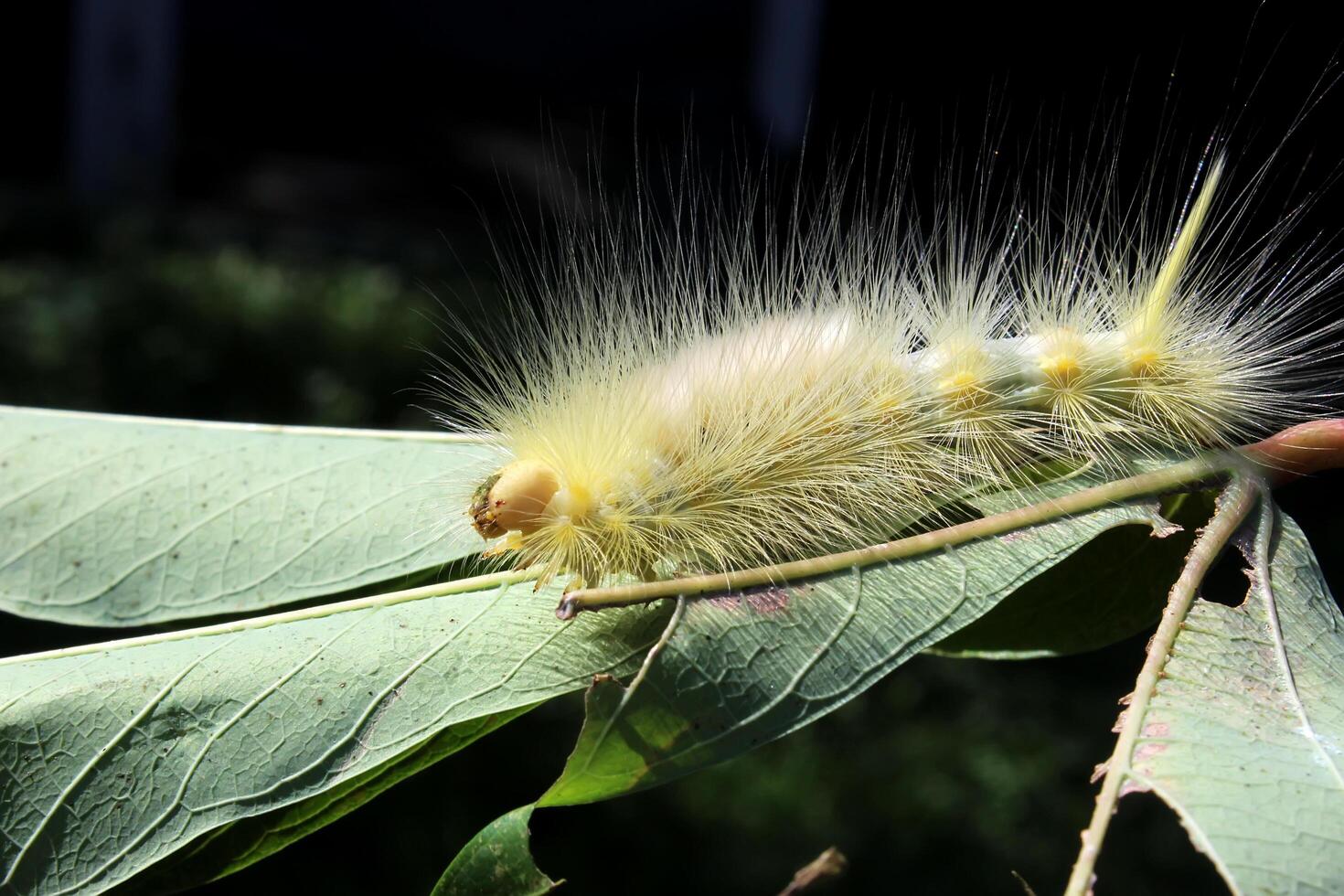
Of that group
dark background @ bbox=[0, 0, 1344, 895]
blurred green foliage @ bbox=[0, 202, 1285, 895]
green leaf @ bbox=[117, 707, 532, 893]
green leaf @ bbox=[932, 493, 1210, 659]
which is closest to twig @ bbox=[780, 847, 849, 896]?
green leaf @ bbox=[932, 493, 1210, 659]

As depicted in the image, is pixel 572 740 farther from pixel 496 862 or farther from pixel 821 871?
pixel 496 862

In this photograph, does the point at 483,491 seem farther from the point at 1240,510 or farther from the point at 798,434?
the point at 1240,510

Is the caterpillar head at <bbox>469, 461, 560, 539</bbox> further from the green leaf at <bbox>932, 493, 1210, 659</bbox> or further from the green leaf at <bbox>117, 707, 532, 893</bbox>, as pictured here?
the green leaf at <bbox>932, 493, 1210, 659</bbox>

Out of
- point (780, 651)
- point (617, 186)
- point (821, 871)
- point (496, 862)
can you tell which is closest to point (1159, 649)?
point (780, 651)

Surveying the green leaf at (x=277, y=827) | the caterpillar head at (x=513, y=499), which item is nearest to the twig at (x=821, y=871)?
the green leaf at (x=277, y=827)

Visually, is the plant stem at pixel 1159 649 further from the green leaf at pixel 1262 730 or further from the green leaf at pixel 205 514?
the green leaf at pixel 205 514

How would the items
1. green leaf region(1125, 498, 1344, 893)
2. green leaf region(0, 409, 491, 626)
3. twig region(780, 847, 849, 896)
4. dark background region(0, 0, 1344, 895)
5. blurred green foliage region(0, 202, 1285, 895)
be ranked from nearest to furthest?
green leaf region(1125, 498, 1344, 893) → twig region(780, 847, 849, 896) → green leaf region(0, 409, 491, 626) → dark background region(0, 0, 1344, 895) → blurred green foliage region(0, 202, 1285, 895)

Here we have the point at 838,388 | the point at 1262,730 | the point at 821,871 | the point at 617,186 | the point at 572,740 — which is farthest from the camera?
the point at 617,186
